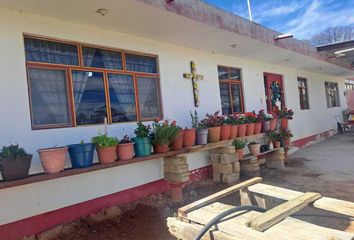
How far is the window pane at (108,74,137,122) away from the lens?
460 cm

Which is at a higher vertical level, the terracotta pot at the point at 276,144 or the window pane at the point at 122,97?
the window pane at the point at 122,97

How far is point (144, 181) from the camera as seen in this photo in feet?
15.9

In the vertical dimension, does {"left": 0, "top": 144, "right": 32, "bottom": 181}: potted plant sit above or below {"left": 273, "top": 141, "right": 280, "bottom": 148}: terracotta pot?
above

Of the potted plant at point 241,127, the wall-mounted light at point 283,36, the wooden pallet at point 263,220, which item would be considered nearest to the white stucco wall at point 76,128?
the potted plant at point 241,127

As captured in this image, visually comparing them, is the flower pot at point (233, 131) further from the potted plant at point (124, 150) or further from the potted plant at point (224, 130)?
the potted plant at point (124, 150)

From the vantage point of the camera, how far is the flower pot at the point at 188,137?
4.96 m

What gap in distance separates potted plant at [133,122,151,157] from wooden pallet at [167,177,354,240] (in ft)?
6.81

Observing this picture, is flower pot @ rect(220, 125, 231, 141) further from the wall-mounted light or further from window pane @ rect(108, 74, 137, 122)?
the wall-mounted light

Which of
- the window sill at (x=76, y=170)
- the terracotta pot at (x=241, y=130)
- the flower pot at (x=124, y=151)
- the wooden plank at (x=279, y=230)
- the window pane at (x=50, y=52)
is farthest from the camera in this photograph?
the terracotta pot at (x=241, y=130)

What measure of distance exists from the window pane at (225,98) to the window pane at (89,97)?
307 centimetres

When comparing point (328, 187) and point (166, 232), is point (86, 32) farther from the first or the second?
point (328, 187)

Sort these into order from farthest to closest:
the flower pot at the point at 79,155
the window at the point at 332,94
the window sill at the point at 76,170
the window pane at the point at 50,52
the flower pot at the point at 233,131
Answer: the window at the point at 332,94
the flower pot at the point at 233,131
the window pane at the point at 50,52
the flower pot at the point at 79,155
the window sill at the point at 76,170

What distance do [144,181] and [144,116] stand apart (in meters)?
1.03

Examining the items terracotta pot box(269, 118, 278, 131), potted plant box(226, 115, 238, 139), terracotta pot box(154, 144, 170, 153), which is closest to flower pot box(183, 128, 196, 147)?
terracotta pot box(154, 144, 170, 153)
